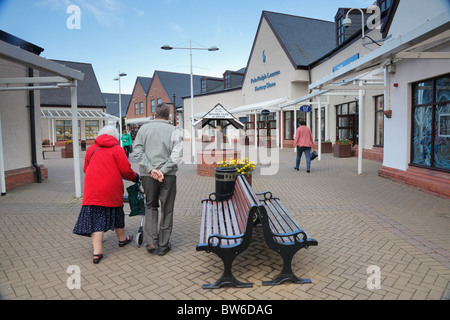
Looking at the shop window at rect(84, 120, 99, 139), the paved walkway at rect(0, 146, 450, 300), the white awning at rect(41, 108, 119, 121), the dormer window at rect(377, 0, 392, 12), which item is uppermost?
the dormer window at rect(377, 0, 392, 12)

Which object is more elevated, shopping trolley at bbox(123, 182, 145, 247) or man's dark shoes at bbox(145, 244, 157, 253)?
shopping trolley at bbox(123, 182, 145, 247)

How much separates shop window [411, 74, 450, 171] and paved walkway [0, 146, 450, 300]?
1.49m

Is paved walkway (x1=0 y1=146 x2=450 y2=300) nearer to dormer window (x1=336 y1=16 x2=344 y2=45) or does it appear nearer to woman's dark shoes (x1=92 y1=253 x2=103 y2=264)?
woman's dark shoes (x1=92 y1=253 x2=103 y2=264)

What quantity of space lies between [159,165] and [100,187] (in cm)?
77

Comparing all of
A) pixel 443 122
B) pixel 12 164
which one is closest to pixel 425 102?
pixel 443 122

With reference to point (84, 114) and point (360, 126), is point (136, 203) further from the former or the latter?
point (84, 114)

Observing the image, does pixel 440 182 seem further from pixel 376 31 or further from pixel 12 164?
pixel 12 164

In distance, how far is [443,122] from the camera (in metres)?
7.77

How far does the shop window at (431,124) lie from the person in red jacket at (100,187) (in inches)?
284

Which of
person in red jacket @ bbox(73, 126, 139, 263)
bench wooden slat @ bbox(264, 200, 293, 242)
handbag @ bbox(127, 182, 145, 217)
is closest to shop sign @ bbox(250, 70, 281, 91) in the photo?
bench wooden slat @ bbox(264, 200, 293, 242)

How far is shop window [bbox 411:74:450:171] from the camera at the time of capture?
764 cm

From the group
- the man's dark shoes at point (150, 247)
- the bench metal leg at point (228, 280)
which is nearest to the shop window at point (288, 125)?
the man's dark shoes at point (150, 247)

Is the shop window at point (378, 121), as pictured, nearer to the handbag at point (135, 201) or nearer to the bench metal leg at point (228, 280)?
the handbag at point (135, 201)

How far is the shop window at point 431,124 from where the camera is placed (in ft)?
25.1
